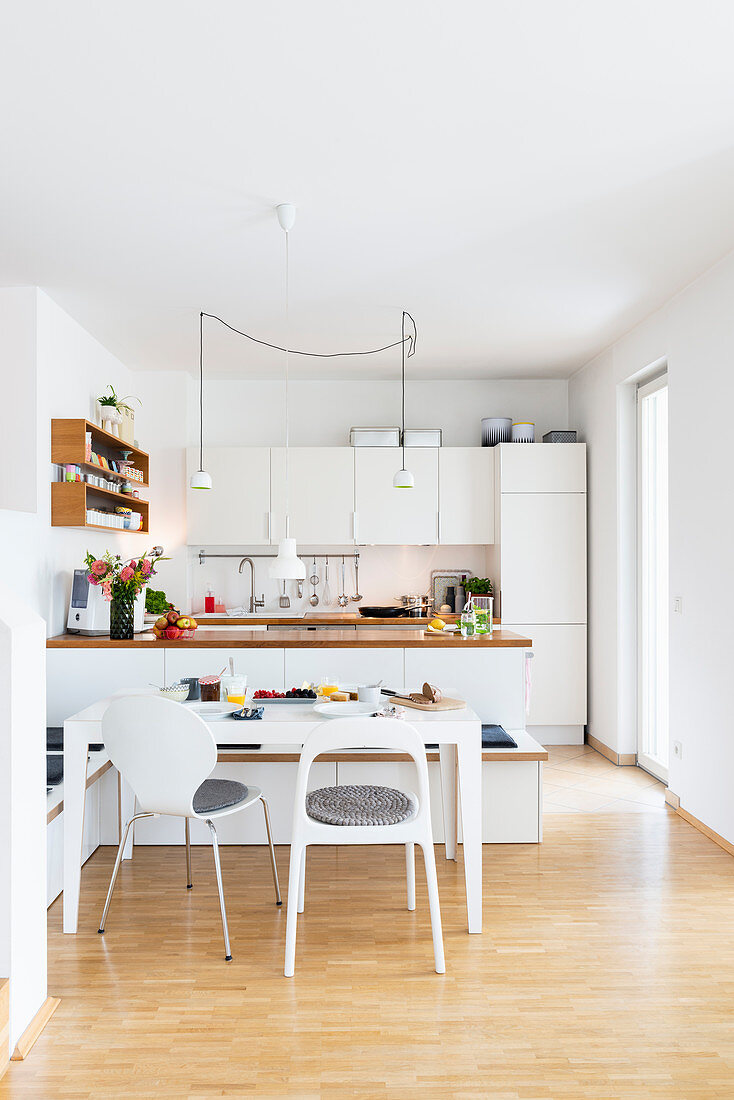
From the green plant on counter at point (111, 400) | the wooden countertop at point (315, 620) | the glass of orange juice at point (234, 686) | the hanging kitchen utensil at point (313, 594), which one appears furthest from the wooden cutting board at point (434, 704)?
the hanging kitchen utensil at point (313, 594)

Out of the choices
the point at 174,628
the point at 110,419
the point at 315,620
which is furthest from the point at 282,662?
the point at 110,419

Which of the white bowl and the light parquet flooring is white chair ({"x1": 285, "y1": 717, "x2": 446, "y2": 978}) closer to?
the white bowl

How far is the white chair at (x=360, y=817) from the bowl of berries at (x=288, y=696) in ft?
1.91

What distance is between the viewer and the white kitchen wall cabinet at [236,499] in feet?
20.1

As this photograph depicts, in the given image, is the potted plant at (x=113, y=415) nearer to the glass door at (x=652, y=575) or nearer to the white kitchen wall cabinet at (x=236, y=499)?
the white kitchen wall cabinet at (x=236, y=499)

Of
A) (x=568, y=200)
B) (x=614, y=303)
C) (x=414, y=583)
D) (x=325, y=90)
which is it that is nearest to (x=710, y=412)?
(x=614, y=303)

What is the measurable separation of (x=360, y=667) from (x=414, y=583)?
253 centimetres

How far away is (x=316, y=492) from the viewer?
6141 millimetres

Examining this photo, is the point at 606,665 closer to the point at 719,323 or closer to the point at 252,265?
the point at 719,323

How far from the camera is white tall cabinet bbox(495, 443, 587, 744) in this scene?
19.2 feet

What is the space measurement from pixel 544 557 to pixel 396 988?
3.81 meters

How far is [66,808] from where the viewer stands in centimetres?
296

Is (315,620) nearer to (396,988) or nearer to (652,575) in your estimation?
(652,575)

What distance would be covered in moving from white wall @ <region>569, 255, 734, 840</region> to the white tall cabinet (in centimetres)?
58
